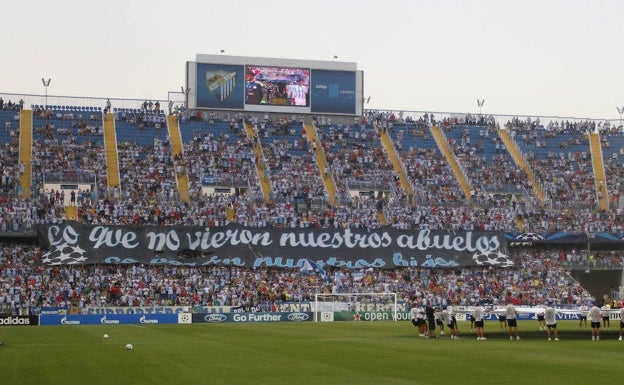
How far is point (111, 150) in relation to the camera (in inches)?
3187

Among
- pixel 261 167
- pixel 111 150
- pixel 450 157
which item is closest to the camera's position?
pixel 111 150

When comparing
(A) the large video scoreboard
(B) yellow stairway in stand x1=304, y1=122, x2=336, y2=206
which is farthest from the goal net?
(A) the large video scoreboard

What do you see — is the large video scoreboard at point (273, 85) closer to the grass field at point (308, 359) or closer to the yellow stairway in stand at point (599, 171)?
the yellow stairway in stand at point (599, 171)

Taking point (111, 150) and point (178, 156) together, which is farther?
point (111, 150)

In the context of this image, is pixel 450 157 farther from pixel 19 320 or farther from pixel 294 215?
pixel 19 320

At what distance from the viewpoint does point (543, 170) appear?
288 ft

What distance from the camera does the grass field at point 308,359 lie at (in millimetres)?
23906

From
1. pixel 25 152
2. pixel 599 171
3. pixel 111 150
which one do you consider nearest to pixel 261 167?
pixel 111 150

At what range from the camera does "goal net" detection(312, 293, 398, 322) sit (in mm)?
64750

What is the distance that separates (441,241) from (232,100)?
24.1m

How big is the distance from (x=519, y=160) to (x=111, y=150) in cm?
3550

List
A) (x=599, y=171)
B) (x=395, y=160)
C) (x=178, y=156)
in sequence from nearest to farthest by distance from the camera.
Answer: (x=178, y=156) → (x=395, y=160) → (x=599, y=171)

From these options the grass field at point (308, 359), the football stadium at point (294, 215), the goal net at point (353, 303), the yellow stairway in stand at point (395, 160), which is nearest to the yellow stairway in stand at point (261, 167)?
the football stadium at point (294, 215)

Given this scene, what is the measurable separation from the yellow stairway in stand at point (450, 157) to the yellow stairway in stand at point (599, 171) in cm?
1129
